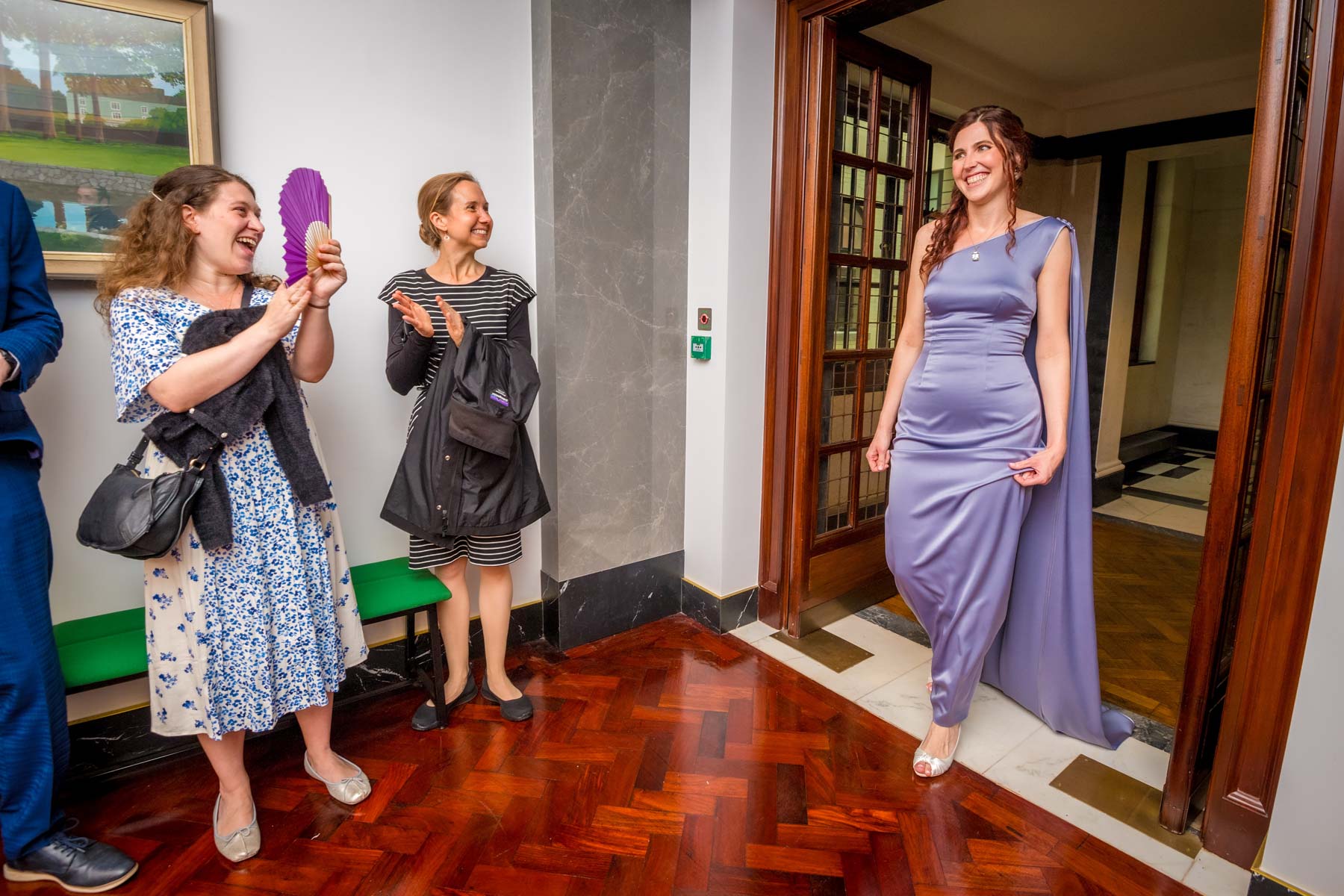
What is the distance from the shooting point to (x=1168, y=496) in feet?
17.6

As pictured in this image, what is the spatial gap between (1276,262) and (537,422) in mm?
2269

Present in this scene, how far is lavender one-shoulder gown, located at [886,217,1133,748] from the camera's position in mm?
2059

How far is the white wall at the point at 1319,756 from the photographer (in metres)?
1.51

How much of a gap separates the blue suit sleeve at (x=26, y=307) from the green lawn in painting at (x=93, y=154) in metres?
0.30

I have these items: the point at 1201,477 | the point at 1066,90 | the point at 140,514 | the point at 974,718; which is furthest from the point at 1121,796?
the point at 1201,477

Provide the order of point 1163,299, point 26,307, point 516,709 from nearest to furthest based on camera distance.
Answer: point 26,307 < point 516,709 < point 1163,299

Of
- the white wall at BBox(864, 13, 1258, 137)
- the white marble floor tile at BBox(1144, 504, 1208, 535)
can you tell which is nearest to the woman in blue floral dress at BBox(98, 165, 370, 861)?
the white wall at BBox(864, 13, 1258, 137)

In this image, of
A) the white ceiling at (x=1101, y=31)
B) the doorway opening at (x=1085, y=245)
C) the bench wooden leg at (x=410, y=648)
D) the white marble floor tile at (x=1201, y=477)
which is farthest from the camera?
the white marble floor tile at (x=1201, y=477)

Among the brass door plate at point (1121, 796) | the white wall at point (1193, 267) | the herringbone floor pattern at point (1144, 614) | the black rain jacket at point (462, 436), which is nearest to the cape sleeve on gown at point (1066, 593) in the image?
the brass door plate at point (1121, 796)

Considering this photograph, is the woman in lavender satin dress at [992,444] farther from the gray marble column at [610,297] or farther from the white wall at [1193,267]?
the white wall at [1193,267]

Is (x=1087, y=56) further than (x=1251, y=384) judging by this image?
Yes

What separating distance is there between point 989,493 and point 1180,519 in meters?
3.58

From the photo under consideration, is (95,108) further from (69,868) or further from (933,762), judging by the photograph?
(933,762)

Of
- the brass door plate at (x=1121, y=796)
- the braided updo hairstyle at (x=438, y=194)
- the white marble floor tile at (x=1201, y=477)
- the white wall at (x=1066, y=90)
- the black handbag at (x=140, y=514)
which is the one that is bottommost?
the brass door plate at (x=1121, y=796)
